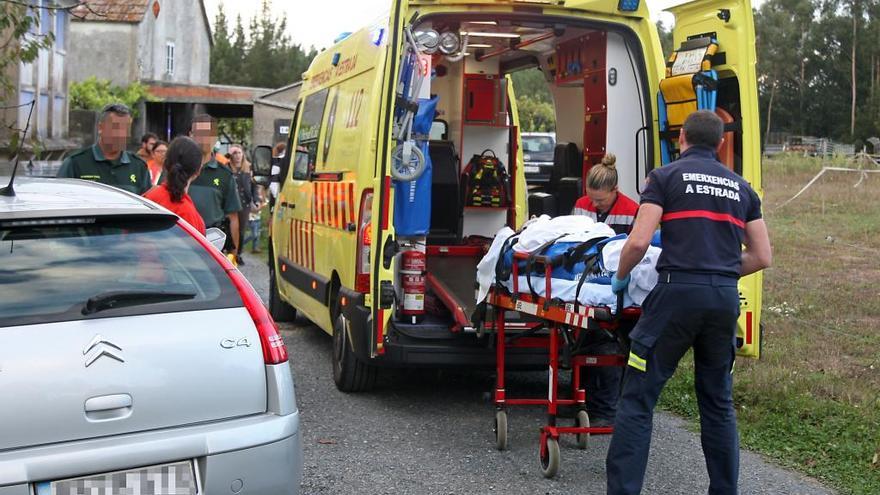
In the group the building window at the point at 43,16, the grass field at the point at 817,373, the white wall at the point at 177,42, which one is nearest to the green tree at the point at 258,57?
the white wall at the point at 177,42

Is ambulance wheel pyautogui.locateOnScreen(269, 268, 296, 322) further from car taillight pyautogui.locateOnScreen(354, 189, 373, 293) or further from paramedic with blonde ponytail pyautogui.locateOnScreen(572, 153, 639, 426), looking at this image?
paramedic with blonde ponytail pyautogui.locateOnScreen(572, 153, 639, 426)

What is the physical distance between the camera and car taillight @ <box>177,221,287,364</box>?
4.14 m

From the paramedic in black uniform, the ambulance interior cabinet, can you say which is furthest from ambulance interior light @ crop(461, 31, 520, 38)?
the paramedic in black uniform

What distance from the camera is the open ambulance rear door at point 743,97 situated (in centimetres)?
642

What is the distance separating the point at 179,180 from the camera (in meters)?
6.39

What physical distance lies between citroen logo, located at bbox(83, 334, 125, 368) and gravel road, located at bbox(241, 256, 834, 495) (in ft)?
6.80

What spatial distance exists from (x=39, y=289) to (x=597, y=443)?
3.92m

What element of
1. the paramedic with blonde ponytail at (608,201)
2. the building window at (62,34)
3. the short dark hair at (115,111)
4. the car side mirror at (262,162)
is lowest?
the paramedic with blonde ponytail at (608,201)

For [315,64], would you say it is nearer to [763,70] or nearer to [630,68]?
[630,68]

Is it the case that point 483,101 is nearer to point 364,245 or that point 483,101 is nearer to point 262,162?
point 262,162

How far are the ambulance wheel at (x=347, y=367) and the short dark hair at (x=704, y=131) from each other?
126 inches

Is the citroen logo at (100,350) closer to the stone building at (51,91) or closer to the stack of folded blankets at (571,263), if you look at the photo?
the stack of folded blankets at (571,263)

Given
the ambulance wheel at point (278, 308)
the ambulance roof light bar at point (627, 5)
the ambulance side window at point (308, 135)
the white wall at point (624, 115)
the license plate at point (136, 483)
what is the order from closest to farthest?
1. the license plate at point (136, 483)
2. the ambulance roof light bar at point (627, 5)
3. the white wall at point (624, 115)
4. the ambulance side window at point (308, 135)
5. the ambulance wheel at point (278, 308)

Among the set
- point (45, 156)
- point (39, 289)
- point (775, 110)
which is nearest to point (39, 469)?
point (39, 289)
